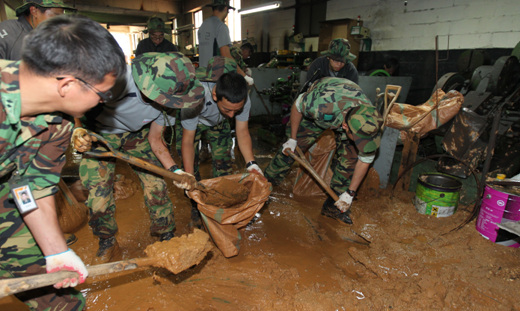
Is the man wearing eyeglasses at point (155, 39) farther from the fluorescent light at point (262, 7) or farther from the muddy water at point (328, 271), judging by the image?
the fluorescent light at point (262, 7)

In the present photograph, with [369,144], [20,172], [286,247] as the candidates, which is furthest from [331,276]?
[20,172]

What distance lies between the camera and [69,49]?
91 centimetres

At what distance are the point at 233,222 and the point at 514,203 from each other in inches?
85.2

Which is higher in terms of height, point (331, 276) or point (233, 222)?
point (233, 222)

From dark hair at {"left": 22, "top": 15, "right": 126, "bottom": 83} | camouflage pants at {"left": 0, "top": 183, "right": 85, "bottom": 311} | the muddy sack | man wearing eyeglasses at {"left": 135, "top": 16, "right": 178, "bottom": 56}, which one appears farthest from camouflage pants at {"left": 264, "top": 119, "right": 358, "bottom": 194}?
man wearing eyeglasses at {"left": 135, "top": 16, "right": 178, "bottom": 56}

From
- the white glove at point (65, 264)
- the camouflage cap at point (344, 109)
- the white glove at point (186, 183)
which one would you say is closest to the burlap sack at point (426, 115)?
the camouflage cap at point (344, 109)

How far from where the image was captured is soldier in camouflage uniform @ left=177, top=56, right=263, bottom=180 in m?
1.98

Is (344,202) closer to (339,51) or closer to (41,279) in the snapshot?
(339,51)

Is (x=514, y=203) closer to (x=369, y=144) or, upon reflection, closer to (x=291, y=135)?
(x=369, y=144)

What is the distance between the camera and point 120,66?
1.05 metres

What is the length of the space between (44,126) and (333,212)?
2.35 m

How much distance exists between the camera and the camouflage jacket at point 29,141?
0.96 meters

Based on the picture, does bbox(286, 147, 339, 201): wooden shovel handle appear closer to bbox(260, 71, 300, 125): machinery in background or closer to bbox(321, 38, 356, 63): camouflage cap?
bbox(321, 38, 356, 63): camouflage cap

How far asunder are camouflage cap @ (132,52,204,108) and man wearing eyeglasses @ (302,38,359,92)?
1554 millimetres
